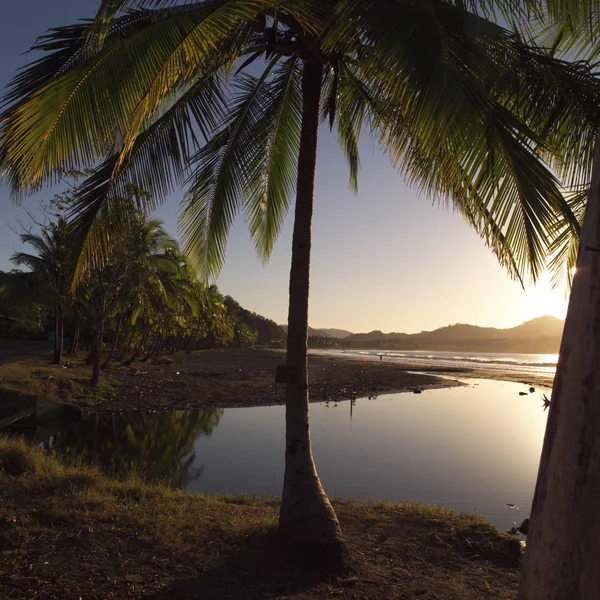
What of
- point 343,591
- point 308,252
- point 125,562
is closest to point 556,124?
point 308,252

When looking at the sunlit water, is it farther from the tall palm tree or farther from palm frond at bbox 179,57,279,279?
the tall palm tree

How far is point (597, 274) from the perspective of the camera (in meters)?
2.19

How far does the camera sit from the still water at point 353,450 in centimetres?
1053

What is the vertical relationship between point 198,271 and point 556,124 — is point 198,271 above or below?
below

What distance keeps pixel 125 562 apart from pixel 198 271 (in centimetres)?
449

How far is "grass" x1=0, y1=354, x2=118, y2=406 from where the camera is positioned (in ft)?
59.4

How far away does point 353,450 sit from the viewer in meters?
14.0

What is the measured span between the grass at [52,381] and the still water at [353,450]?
2544mm

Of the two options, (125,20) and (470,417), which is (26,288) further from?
(125,20)

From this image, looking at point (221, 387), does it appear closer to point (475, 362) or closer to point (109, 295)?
point (109, 295)

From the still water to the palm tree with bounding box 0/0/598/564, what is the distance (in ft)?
18.1

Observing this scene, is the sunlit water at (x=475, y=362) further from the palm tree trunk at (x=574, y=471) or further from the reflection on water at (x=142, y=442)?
the palm tree trunk at (x=574, y=471)

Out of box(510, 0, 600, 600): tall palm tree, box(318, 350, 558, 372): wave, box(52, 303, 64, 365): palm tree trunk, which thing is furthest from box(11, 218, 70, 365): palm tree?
box(318, 350, 558, 372): wave

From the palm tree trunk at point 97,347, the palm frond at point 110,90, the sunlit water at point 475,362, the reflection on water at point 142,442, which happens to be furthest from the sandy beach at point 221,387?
the sunlit water at point 475,362
